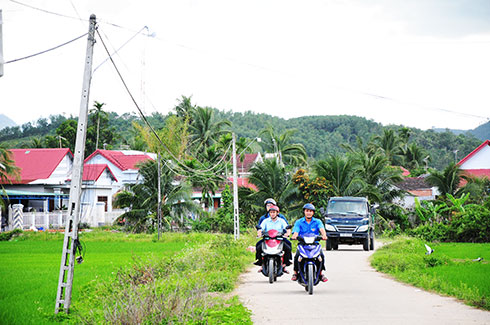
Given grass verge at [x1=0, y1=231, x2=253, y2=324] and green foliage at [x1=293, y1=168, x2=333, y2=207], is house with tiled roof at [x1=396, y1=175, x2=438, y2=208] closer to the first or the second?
green foliage at [x1=293, y1=168, x2=333, y2=207]

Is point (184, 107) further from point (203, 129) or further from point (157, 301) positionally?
point (157, 301)

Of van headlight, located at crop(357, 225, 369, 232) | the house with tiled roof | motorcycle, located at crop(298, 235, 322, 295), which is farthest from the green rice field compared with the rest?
the house with tiled roof

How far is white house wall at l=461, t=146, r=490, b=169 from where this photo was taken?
211 ft

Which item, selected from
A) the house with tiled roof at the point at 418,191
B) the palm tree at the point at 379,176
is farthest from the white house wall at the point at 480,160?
the palm tree at the point at 379,176

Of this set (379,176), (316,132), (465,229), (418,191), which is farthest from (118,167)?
(316,132)

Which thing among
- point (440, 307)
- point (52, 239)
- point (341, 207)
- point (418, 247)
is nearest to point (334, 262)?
point (418, 247)

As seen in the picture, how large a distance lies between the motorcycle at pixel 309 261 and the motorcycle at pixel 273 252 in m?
1.08

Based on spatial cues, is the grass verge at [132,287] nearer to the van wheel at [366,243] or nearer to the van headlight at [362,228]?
the van headlight at [362,228]

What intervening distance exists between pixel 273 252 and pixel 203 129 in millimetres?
56147

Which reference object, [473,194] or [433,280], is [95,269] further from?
[473,194]

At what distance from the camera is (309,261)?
42.4ft

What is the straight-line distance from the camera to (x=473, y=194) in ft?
150

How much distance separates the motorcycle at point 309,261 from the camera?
41.9 feet

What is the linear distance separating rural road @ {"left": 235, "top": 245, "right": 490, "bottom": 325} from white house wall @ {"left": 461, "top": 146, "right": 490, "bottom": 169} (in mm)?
52537
